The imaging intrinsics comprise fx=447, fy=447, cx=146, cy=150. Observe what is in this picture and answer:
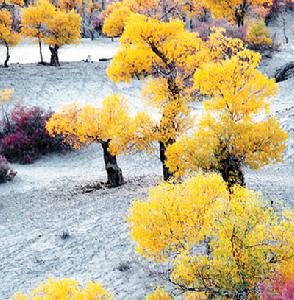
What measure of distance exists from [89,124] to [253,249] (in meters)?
14.6

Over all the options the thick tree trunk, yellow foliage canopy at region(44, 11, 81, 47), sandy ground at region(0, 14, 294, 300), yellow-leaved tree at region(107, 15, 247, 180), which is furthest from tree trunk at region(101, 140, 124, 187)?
yellow foliage canopy at region(44, 11, 81, 47)

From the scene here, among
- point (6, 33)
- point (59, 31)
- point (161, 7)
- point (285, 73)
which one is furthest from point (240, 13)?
point (6, 33)

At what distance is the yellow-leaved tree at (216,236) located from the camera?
1193 centimetres

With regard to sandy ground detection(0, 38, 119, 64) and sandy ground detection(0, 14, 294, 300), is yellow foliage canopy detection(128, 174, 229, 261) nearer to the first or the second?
sandy ground detection(0, 14, 294, 300)

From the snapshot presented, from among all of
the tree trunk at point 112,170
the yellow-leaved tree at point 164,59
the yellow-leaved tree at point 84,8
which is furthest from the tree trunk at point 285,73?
the yellow-leaved tree at point 84,8

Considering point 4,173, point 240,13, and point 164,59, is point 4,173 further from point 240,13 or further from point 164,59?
point 240,13

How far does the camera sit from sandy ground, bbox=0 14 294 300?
17250mm

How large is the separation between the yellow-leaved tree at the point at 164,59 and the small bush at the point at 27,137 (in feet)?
49.3

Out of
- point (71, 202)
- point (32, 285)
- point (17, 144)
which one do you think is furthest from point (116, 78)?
point (17, 144)

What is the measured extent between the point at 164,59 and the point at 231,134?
17.8 ft

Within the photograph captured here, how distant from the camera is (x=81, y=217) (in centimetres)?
2244

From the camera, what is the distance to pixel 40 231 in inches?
837

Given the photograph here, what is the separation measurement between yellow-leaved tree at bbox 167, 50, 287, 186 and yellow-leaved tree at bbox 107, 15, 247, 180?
1468 mm

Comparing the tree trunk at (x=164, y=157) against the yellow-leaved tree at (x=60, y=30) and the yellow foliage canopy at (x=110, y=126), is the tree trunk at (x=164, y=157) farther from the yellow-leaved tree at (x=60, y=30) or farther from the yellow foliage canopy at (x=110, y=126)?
the yellow-leaved tree at (x=60, y=30)
